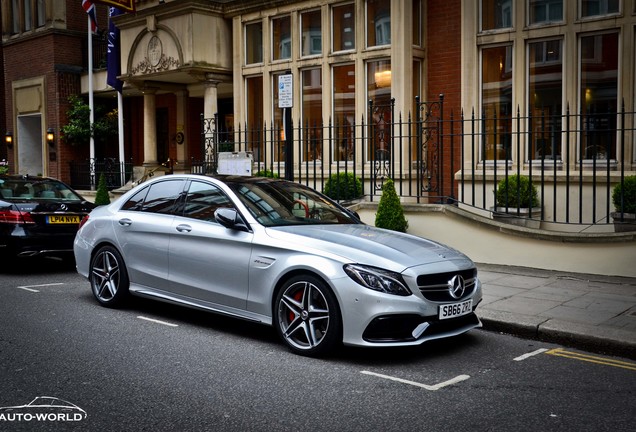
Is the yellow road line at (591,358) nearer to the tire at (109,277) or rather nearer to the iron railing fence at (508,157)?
the iron railing fence at (508,157)

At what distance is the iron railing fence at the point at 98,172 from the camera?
20.7 metres

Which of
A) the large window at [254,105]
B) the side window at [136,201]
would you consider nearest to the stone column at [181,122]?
the large window at [254,105]

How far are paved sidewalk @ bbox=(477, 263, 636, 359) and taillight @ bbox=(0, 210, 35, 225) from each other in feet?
22.2

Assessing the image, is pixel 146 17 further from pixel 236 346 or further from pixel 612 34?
pixel 236 346

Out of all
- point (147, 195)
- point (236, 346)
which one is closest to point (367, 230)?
point (236, 346)

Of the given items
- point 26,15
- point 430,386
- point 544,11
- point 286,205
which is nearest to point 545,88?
point 544,11

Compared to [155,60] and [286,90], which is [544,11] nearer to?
[286,90]

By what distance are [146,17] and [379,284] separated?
1438 centimetres

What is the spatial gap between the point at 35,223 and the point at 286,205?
5201mm

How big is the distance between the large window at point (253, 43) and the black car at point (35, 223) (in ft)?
23.2

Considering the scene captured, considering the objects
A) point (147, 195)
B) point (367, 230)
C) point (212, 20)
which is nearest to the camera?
point (367, 230)

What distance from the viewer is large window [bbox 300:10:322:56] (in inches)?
626

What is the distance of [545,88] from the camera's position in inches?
497

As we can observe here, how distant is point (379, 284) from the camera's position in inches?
236
